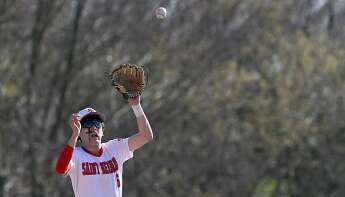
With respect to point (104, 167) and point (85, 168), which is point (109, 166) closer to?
point (104, 167)

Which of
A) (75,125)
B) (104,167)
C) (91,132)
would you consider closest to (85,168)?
(104,167)

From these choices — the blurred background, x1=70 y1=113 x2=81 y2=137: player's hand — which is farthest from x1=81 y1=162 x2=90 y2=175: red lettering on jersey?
the blurred background

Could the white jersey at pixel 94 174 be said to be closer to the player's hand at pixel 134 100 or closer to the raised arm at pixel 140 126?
the raised arm at pixel 140 126

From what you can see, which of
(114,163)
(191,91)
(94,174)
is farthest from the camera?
(191,91)

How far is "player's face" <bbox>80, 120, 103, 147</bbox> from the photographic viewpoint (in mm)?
7539

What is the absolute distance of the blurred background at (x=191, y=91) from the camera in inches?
1050

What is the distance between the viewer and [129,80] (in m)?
7.70

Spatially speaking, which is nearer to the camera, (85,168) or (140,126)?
(85,168)

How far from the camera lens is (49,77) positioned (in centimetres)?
2784

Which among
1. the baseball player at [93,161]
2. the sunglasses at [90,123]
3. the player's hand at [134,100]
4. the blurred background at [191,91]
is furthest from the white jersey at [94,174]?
the blurred background at [191,91]

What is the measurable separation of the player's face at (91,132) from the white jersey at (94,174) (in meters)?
0.08

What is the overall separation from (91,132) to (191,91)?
21.1m

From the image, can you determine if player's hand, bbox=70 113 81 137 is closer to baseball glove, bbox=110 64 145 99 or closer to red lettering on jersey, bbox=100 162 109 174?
red lettering on jersey, bbox=100 162 109 174

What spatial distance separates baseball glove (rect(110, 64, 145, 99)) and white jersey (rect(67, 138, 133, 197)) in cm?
Answer: 46
